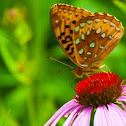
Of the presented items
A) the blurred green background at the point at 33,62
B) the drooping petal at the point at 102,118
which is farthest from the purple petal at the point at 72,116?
the blurred green background at the point at 33,62

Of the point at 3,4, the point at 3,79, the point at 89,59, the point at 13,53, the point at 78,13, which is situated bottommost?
the point at 3,79

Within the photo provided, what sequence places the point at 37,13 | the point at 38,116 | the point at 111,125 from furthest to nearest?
1. the point at 37,13
2. the point at 38,116
3. the point at 111,125

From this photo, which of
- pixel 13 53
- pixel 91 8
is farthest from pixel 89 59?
pixel 13 53

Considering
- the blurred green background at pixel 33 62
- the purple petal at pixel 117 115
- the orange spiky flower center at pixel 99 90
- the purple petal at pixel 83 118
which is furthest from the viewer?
the blurred green background at pixel 33 62

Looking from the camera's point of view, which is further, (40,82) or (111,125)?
(40,82)

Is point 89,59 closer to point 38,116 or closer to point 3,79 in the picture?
point 38,116

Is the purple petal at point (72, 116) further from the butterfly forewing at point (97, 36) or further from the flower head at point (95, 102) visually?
the butterfly forewing at point (97, 36)

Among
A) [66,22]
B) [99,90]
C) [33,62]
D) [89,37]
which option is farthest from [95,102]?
[33,62]
